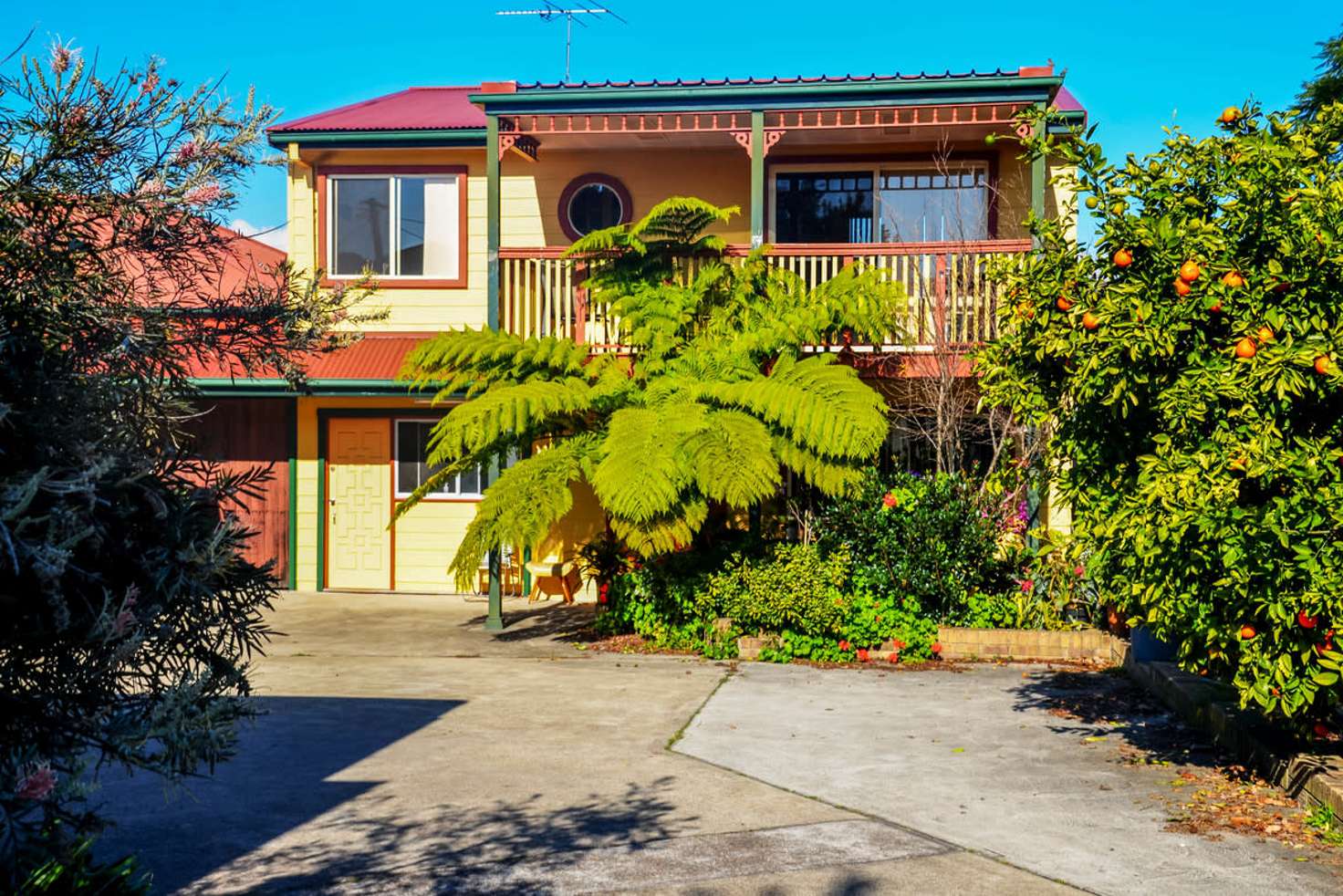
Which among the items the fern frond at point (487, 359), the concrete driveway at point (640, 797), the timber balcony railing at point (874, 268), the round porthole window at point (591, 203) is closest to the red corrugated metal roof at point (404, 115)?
the round porthole window at point (591, 203)

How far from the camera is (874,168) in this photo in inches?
611

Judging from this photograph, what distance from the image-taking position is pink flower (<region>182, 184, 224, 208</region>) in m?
4.22

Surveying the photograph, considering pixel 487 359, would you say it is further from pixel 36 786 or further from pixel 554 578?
pixel 36 786

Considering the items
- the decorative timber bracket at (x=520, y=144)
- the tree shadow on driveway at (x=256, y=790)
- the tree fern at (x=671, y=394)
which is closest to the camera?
the tree shadow on driveway at (x=256, y=790)

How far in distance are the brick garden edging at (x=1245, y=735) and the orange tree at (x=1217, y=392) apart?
225 mm

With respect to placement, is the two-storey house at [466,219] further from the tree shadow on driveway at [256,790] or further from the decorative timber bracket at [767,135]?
the tree shadow on driveway at [256,790]

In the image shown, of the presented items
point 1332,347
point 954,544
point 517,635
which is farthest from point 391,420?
point 1332,347

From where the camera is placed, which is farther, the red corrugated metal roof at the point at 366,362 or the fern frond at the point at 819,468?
the red corrugated metal roof at the point at 366,362

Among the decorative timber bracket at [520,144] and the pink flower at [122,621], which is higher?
the decorative timber bracket at [520,144]

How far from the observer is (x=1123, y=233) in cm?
718

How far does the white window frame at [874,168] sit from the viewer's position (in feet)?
50.3

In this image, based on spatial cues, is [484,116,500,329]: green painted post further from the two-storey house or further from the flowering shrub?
the flowering shrub

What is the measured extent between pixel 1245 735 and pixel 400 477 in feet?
36.0

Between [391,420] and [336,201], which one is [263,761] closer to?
[391,420]
